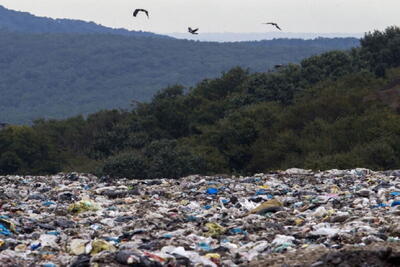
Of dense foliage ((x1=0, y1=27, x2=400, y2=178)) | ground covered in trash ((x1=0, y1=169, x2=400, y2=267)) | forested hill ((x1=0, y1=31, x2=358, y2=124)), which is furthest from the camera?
forested hill ((x1=0, y1=31, x2=358, y2=124))

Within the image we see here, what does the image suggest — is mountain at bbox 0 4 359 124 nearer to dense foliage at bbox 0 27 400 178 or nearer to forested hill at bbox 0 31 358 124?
forested hill at bbox 0 31 358 124

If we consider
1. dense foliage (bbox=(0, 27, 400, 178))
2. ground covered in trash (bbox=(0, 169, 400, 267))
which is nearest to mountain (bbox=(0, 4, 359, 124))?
dense foliage (bbox=(0, 27, 400, 178))

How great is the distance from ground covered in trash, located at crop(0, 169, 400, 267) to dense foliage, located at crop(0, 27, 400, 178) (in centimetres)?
1050

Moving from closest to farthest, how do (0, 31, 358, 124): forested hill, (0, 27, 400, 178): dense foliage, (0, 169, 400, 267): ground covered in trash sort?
(0, 169, 400, 267): ground covered in trash
(0, 27, 400, 178): dense foliage
(0, 31, 358, 124): forested hill

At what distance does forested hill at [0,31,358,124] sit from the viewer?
154625 mm

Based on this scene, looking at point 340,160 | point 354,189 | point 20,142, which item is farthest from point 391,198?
point 20,142

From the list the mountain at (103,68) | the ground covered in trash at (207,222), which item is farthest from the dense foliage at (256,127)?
the mountain at (103,68)

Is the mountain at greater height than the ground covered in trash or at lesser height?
lesser

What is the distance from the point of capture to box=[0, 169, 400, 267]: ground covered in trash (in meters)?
6.30

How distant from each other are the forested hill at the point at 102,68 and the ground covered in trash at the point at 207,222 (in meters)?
127

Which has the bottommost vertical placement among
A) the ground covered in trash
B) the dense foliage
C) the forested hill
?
the forested hill

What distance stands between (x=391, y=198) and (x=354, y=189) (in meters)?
1.46

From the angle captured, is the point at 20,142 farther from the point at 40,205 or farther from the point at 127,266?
the point at 127,266

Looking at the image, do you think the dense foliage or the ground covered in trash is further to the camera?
the dense foliage
